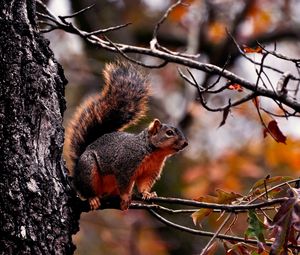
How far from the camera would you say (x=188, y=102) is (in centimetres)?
575

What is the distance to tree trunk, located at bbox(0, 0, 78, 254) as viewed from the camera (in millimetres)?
2023

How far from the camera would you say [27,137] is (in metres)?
2.10

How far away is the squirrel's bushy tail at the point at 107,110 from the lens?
124 inches

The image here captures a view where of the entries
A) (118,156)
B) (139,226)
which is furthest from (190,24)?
(118,156)

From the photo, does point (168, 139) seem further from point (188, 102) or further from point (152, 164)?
point (188, 102)

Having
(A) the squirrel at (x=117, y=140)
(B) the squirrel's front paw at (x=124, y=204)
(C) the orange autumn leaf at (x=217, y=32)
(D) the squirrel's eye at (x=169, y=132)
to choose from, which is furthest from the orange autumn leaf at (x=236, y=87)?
(C) the orange autumn leaf at (x=217, y=32)

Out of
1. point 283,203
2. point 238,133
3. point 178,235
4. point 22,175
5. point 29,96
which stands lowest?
point 283,203

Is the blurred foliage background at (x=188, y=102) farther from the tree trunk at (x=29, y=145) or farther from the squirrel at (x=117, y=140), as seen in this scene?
the tree trunk at (x=29, y=145)

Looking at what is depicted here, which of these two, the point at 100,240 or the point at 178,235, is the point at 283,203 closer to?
the point at 178,235

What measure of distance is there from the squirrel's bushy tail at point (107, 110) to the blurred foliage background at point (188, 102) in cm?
206

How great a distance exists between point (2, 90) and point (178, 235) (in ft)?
13.3

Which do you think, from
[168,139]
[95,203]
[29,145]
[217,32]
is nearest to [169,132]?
[168,139]

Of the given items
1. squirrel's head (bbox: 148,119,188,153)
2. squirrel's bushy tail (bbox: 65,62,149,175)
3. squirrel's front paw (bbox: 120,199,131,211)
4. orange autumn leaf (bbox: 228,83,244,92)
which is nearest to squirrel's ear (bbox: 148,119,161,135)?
squirrel's head (bbox: 148,119,188,153)

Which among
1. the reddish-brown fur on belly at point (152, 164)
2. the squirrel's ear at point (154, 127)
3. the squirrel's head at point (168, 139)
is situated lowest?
the reddish-brown fur on belly at point (152, 164)
